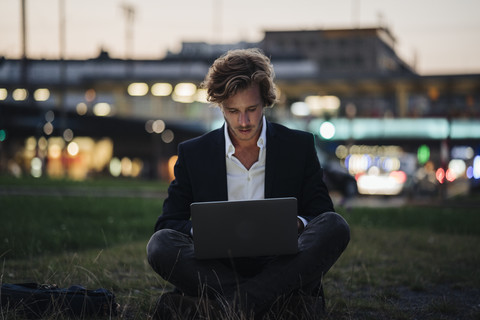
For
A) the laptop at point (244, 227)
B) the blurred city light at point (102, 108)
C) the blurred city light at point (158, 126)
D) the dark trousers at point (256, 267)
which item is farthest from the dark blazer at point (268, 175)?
the blurred city light at point (102, 108)

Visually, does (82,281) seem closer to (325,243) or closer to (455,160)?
(325,243)

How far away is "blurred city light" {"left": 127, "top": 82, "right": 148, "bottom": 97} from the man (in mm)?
55297

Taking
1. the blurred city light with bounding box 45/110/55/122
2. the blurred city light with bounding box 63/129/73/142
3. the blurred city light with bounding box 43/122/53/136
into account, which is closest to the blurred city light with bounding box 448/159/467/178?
the blurred city light with bounding box 63/129/73/142

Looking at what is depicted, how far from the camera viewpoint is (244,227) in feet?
10.2

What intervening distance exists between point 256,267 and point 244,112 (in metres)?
0.93

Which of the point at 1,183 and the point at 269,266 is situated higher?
the point at 269,266

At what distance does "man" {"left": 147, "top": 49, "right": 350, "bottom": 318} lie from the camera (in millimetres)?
3373

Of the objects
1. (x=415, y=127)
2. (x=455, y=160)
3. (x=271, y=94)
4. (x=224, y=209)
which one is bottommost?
(x=455, y=160)

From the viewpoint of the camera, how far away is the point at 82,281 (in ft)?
15.4

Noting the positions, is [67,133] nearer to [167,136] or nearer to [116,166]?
[167,136]

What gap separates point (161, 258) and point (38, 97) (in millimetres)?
60162

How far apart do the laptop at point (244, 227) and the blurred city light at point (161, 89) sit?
5574 centimetres

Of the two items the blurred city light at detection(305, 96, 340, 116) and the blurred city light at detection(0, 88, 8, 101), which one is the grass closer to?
the blurred city light at detection(305, 96, 340, 116)

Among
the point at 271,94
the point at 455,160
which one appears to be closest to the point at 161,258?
the point at 271,94
